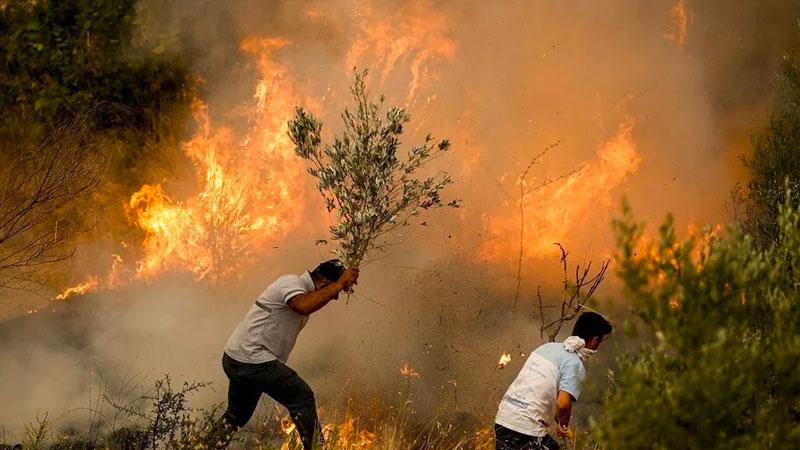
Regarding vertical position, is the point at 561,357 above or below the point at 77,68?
below

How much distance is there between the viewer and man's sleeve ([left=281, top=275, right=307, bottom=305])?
23.0 feet

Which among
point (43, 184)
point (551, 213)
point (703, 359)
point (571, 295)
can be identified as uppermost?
point (551, 213)

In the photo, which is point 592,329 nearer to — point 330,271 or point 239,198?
point 330,271

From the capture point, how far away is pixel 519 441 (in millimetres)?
6551

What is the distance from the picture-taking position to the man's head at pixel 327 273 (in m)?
7.11

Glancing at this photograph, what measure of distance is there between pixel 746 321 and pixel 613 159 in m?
8.42

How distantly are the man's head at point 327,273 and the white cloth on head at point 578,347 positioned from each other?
5.95ft

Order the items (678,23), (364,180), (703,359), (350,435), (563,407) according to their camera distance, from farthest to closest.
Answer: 1. (678,23)
2. (350,435)
3. (364,180)
4. (563,407)
5. (703,359)

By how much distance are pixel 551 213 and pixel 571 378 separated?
6.28 meters

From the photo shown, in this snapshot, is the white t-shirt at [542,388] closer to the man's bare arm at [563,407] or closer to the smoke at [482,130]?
the man's bare arm at [563,407]

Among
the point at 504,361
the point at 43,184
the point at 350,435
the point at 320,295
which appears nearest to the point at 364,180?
Result: the point at 320,295

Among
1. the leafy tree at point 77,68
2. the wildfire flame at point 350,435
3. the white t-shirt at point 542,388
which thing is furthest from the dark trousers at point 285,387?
the leafy tree at point 77,68

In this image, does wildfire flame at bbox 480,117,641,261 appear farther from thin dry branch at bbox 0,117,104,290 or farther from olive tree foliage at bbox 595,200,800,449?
olive tree foliage at bbox 595,200,800,449

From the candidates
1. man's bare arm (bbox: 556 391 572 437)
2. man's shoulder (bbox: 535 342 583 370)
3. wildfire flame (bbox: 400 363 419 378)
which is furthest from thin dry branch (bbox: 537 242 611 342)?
wildfire flame (bbox: 400 363 419 378)
